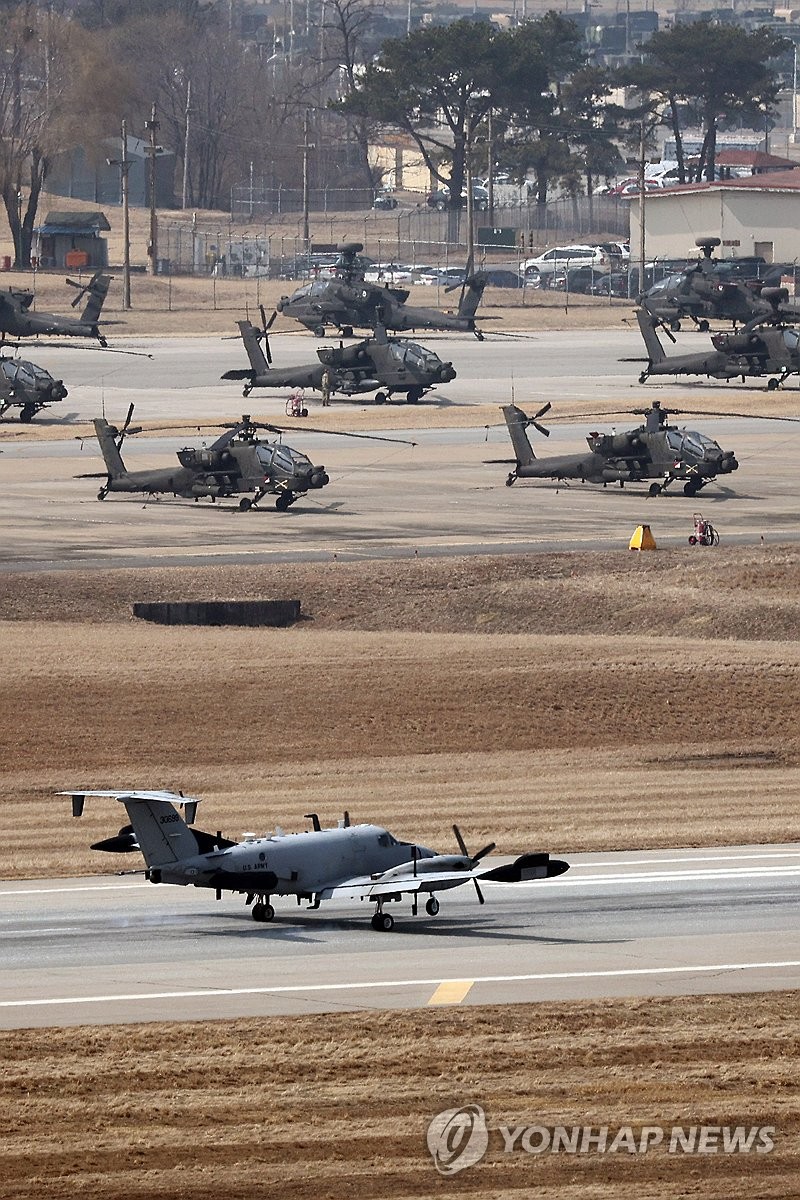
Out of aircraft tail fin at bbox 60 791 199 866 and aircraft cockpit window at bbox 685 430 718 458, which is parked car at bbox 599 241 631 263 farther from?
aircraft tail fin at bbox 60 791 199 866

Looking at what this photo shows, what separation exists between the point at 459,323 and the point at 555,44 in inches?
3475

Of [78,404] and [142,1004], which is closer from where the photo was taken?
[142,1004]

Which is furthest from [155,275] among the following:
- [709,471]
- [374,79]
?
[709,471]

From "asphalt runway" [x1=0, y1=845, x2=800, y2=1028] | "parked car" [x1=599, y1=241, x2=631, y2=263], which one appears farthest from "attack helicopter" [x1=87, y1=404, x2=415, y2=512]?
"parked car" [x1=599, y1=241, x2=631, y2=263]

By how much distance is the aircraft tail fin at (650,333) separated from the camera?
78750mm

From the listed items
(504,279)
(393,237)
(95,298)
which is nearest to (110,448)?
(95,298)

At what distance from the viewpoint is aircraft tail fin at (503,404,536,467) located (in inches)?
2366

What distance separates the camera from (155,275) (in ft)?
446

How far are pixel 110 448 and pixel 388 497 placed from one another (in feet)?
27.0

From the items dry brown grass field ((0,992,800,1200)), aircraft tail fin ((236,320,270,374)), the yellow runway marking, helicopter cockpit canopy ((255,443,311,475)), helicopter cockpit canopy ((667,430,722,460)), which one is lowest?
the yellow runway marking

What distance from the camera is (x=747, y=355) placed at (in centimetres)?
8162

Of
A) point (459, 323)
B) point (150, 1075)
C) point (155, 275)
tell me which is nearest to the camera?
point (150, 1075)

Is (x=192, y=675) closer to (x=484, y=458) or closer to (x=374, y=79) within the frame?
(x=484, y=458)

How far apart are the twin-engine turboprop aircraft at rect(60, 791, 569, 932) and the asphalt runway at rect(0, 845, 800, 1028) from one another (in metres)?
0.81
